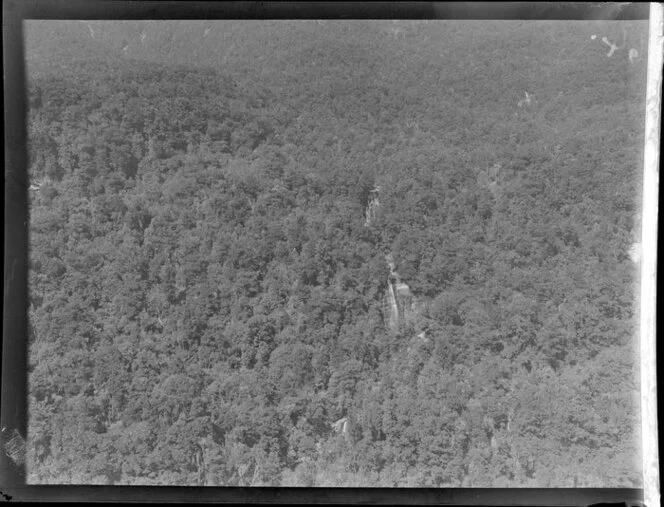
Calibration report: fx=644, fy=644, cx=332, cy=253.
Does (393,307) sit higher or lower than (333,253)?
lower

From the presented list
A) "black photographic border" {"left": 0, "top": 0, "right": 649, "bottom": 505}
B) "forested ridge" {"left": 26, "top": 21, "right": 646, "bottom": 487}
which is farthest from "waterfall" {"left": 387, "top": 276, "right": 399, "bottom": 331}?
"black photographic border" {"left": 0, "top": 0, "right": 649, "bottom": 505}

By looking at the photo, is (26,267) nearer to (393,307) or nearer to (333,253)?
(333,253)

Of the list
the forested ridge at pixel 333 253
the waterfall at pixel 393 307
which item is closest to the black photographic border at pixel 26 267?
the forested ridge at pixel 333 253

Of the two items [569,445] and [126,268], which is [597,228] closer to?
[569,445]

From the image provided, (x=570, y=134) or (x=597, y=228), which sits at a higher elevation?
(x=570, y=134)

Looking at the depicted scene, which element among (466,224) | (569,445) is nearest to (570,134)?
(466,224)

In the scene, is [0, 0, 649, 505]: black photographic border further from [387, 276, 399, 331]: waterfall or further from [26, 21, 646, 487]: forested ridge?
[387, 276, 399, 331]: waterfall

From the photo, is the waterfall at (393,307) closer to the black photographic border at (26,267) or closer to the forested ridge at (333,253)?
the forested ridge at (333,253)

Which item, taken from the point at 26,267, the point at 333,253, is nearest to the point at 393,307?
the point at 333,253
